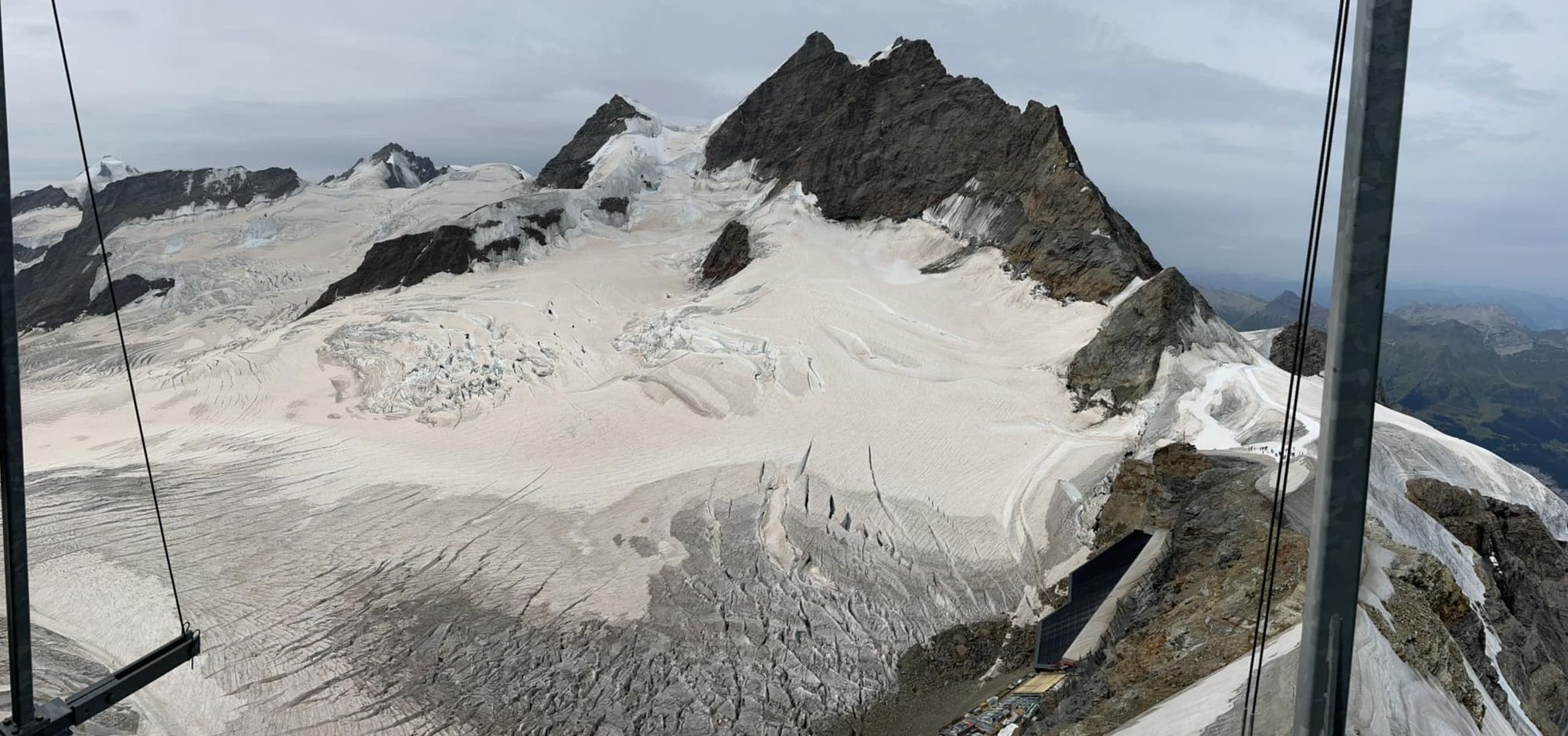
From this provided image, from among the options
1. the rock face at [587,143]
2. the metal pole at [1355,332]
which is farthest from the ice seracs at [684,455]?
the rock face at [587,143]

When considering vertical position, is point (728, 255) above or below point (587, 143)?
below

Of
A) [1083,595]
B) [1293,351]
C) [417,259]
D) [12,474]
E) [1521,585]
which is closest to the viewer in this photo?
[12,474]

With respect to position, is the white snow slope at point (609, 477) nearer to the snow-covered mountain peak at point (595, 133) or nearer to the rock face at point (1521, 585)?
the rock face at point (1521, 585)

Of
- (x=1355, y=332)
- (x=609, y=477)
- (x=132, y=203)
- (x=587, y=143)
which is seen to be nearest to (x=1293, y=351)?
(x=609, y=477)

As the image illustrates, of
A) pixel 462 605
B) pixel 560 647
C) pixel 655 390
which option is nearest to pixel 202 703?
pixel 462 605

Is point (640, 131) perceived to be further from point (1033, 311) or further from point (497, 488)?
point (497, 488)

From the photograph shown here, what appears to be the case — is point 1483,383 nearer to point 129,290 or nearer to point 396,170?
point 396,170

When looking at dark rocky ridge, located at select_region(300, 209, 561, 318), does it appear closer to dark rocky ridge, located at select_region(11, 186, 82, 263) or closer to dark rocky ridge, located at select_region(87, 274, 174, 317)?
dark rocky ridge, located at select_region(87, 274, 174, 317)
